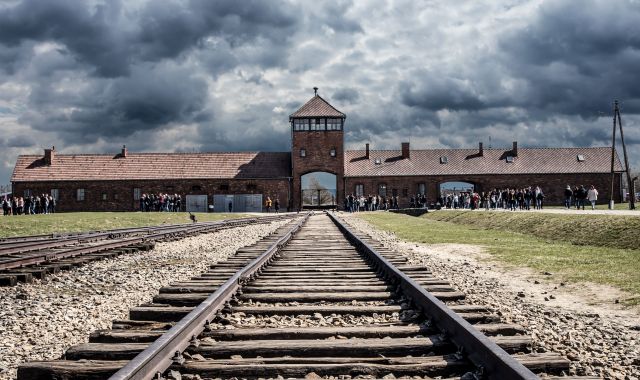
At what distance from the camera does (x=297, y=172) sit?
54.9 meters

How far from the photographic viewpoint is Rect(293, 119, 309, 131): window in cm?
5568

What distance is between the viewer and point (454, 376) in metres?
3.32

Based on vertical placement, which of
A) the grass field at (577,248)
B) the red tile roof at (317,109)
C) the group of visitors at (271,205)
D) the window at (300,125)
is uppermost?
the red tile roof at (317,109)

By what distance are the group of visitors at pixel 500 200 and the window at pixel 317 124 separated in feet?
45.0

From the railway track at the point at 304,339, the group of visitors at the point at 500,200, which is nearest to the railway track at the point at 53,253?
the railway track at the point at 304,339

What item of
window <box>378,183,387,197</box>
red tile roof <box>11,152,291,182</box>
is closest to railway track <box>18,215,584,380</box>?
red tile roof <box>11,152,291,182</box>

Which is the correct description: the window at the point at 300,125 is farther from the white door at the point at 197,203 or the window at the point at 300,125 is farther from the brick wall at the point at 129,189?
the white door at the point at 197,203

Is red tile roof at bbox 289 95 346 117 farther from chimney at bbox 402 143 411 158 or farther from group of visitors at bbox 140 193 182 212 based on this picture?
group of visitors at bbox 140 193 182 212

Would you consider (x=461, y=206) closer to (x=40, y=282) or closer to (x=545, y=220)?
(x=545, y=220)

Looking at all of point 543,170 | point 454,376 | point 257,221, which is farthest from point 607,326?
point 543,170

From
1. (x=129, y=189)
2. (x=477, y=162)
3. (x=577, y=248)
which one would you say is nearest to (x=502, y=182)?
(x=477, y=162)

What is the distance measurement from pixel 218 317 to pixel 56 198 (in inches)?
2195

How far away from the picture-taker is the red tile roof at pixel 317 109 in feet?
183

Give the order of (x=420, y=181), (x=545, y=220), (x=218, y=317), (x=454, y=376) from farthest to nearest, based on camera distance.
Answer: (x=420, y=181)
(x=545, y=220)
(x=218, y=317)
(x=454, y=376)
